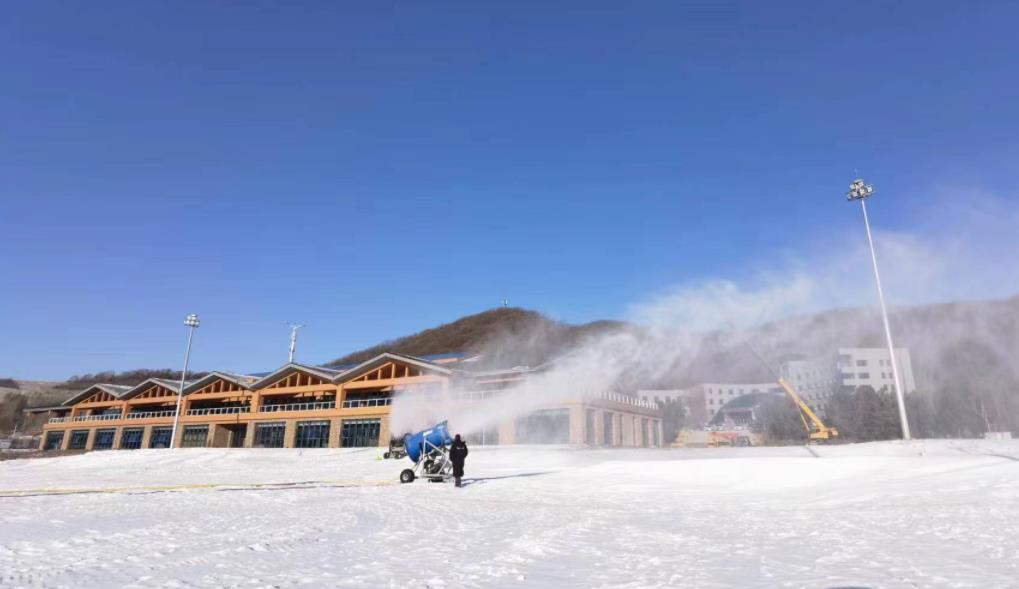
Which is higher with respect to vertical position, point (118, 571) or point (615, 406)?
point (615, 406)

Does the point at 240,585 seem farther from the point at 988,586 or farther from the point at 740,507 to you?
the point at 740,507

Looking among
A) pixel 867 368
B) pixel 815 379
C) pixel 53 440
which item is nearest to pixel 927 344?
pixel 867 368

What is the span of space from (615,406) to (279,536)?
169 feet

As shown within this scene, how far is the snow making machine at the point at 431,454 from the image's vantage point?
76.5ft

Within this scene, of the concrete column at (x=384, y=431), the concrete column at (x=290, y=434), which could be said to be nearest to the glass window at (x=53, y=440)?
the concrete column at (x=290, y=434)

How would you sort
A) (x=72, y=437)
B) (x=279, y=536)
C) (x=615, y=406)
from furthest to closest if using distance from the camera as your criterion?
(x=72, y=437) < (x=615, y=406) < (x=279, y=536)

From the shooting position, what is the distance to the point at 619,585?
23.1 ft

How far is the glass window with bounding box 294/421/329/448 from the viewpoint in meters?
64.1

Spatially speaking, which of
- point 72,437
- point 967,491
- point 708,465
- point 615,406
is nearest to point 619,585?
point 967,491

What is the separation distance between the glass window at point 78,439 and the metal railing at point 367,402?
50648 millimetres

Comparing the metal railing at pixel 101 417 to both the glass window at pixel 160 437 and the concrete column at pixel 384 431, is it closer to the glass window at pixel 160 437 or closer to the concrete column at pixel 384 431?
the glass window at pixel 160 437

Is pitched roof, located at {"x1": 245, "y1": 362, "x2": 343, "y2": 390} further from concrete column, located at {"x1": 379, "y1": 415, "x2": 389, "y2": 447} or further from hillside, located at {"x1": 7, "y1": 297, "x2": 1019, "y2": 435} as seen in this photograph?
hillside, located at {"x1": 7, "y1": 297, "x2": 1019, "y2": 435}

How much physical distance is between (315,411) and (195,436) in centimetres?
2252

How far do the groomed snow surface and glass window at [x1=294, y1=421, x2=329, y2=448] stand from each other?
1743 inches
